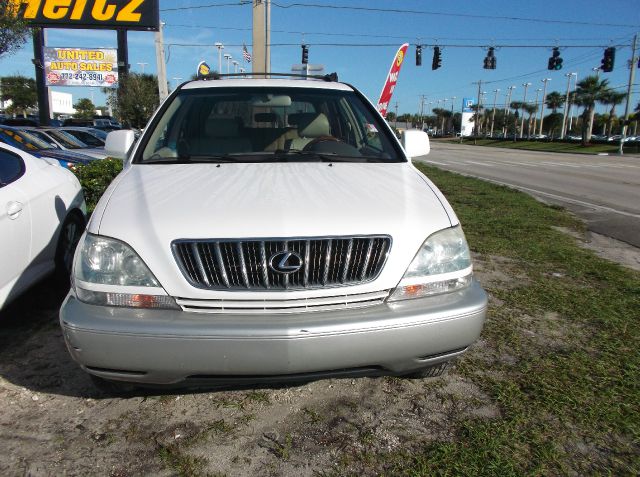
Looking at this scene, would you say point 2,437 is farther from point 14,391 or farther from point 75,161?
point 75,161

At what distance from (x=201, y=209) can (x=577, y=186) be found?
1331 centimetres

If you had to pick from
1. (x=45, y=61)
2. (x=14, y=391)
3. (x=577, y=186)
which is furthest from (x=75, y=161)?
(x=45, y=61)

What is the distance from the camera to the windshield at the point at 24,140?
916 centimetres

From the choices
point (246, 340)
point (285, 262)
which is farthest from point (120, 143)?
point (246, 340)

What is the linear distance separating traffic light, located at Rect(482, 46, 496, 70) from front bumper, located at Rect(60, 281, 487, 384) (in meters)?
28.0

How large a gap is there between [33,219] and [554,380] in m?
3.58

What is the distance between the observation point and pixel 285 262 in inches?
84.8

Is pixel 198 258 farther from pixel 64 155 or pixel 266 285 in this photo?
pixel 64 155

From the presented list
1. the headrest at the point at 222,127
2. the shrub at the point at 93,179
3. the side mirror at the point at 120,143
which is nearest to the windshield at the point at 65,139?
the shrub at the point at 93,179

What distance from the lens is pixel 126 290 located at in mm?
2189

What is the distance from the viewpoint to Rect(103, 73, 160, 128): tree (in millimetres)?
28484

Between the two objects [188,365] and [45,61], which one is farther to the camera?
[45,61]

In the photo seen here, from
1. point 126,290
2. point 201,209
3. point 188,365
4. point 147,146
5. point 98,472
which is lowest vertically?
point 98,472

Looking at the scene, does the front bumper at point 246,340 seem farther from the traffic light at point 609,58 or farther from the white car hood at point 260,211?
the traffic light at point 609,58
